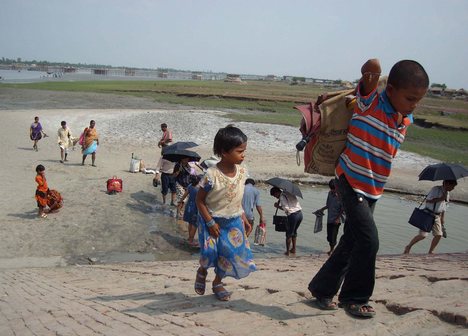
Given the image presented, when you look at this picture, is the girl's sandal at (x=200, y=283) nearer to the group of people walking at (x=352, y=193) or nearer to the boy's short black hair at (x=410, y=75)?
the group of people walking at (x=352, y=193)

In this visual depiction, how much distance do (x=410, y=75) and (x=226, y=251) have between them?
7.16 feet

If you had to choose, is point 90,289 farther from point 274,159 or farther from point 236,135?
point 274,159

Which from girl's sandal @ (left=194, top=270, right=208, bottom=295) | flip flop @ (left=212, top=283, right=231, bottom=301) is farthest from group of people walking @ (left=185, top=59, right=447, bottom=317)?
girl's sandal @ (left=194, top=270, right=208, bottom=295)

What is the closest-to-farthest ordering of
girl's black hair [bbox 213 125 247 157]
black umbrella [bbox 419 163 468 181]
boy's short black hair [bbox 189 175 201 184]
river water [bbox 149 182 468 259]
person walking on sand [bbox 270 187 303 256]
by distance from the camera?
girl's black hair [bbox 213 125 247 157] < black umbrella [bbox 419 163 468 181] < person walking on sand [bbox 270 187 303 256] < river water [bbox 149 182 468 259] < boy's short black hair [bbox 189 175 201 184]

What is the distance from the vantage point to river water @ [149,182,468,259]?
31.9 ft

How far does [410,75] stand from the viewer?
3.28 metres

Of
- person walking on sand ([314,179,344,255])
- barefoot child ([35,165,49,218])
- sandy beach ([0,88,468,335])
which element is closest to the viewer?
sandy beach ([0,88,468,335])

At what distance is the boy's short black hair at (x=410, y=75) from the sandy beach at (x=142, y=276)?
5.63 ft

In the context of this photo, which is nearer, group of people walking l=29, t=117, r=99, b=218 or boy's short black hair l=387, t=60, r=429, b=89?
boy's short black hair l=387, t=60, r=429, b=89

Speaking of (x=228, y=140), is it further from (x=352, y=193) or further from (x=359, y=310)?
(x=359, y=310)

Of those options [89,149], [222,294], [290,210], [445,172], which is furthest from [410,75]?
[89,149]

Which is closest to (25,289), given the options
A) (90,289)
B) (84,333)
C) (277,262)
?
(90,289)

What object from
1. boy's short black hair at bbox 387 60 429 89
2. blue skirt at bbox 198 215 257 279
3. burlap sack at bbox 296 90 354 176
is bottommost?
blue skirt at bbox 198 215 257 279

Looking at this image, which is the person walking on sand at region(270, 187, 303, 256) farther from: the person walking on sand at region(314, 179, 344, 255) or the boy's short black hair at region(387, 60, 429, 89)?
the boy's short black hair at region(387, 60, 429, 89)
